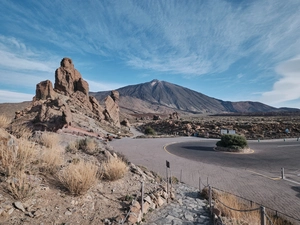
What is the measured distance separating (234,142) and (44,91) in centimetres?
3285

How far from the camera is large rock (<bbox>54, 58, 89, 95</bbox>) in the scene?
36750 mm

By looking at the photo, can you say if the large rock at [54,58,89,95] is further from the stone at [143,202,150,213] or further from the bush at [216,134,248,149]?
the stone at [143,202,150,213]

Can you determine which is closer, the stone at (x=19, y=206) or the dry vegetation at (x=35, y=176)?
the stone at (x=19, y=206)

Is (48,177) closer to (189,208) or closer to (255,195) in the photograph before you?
(189,208)

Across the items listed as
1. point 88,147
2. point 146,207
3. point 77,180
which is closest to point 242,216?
point 146,207

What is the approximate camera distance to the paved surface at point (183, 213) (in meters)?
4.34

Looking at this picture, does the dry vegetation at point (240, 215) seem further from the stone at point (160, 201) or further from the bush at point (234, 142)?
the bush at point (234, 142)

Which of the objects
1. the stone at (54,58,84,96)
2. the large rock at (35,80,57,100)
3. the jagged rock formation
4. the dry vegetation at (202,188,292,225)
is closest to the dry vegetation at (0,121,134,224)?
the dry vegetation at (202,188,292,225)

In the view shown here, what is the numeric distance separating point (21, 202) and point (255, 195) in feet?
23.4

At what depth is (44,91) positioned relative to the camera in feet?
107

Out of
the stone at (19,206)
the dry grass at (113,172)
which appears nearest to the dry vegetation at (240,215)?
the dry grass at (113,172)

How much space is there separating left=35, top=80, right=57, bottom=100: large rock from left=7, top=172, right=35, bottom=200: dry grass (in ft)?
108

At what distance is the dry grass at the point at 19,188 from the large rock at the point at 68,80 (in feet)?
120

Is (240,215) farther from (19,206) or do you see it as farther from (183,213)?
(19,206)
